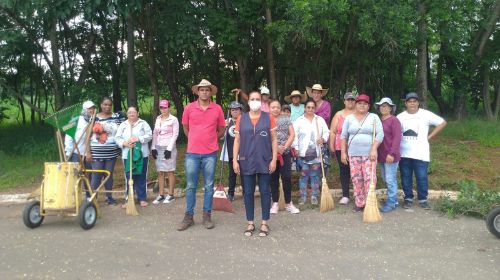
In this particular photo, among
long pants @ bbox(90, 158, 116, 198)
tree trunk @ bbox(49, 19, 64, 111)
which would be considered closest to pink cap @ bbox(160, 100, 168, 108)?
long pants @ bbox(90, 158, 116, 198)

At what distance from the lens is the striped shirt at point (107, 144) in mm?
6359

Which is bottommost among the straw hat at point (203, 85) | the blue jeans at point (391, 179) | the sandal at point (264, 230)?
the sandal at point (264, 230)

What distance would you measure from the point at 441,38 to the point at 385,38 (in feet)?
13.0

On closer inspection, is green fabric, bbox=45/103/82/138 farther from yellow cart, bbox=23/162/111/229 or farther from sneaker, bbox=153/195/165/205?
sneaker, bbox=153/195/165/205

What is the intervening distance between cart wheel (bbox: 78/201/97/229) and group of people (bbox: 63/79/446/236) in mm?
971

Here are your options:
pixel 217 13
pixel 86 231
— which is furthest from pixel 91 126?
pixel 217 13

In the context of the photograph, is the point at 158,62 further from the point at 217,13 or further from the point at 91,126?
the point at 91,126

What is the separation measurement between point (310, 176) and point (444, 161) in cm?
411

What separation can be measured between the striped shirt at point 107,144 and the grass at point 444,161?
1.56 meters

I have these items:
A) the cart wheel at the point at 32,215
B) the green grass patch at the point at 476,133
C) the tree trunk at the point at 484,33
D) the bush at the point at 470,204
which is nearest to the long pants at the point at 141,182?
the cart wheel at the point at 32,215

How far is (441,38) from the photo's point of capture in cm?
1209

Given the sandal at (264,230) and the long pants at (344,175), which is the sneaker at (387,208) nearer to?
the long pants at (344,175)

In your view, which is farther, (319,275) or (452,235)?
(452,235)

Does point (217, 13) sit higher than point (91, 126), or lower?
higher
